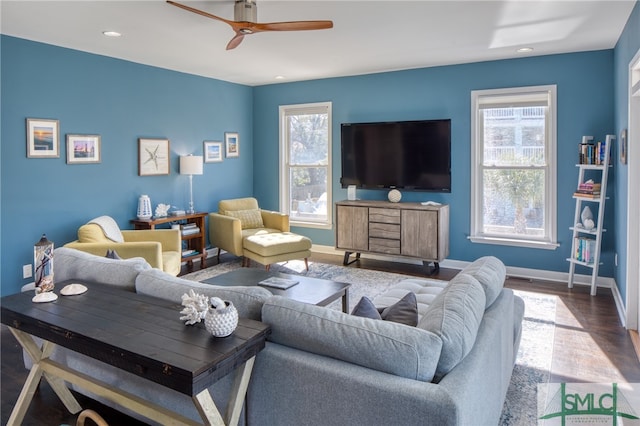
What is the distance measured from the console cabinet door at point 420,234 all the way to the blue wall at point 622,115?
178 cm

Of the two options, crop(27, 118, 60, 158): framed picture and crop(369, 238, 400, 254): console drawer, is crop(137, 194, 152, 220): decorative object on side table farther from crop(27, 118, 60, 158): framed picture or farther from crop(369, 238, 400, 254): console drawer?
crop(369, 238, 400, 254): console drawer

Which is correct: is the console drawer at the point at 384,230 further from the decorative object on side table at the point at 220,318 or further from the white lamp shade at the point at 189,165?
the decorative object on side table at the point at 220,318

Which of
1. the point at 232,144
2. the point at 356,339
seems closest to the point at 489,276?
the point at 356,339

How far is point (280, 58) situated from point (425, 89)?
6.18 ft

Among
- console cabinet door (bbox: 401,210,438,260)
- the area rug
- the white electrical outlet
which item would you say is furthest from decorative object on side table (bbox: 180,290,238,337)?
console cabinet door (bbox: 401,210,438,260)

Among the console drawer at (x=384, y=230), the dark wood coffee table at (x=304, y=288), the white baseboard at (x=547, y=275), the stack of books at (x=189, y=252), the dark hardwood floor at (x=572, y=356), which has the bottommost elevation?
the dark hardwood floor at (x=572, y=356)

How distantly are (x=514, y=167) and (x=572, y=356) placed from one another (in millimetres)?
2666

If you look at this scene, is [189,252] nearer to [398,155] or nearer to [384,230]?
[384,230]

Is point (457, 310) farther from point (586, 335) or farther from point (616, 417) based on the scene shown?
point (586, 335)

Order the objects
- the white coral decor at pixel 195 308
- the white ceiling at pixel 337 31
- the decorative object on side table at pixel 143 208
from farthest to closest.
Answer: the decorative object on side table at pixel 143 208
the white ceiling at pixel 337 31
the white coral decor at pixel 195 308

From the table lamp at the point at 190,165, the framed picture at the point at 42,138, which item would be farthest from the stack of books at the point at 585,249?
the framed picture at the point at 42,138

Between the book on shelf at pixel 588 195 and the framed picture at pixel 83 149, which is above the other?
the framed picture at pixel 83 149

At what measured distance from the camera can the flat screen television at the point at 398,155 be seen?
218 inches

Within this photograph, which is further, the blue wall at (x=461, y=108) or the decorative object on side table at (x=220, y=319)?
the blue wall at (x=461, y=108)
